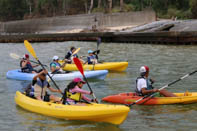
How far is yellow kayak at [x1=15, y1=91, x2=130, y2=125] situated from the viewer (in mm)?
9508

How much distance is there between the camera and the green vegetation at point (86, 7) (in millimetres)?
53250

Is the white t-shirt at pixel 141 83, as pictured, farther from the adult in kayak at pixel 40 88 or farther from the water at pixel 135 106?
the adult in kayak at pixel 40 88

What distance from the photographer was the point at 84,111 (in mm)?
9867

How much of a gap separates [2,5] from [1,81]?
67.1 m

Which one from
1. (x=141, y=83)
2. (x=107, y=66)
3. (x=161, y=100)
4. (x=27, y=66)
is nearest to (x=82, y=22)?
(x=107, y=66)

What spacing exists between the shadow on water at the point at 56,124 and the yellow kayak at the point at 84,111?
14 centimetres

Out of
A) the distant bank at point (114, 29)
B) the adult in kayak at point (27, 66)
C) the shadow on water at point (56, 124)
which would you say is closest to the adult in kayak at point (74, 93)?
the shadow on water at point (56, 124)

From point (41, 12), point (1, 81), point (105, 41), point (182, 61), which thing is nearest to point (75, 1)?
point (41, 12)

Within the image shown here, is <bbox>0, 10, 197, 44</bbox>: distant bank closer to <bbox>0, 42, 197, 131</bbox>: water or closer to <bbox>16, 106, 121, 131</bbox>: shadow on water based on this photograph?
<bbox>0, 42, 197, 131</bbox>: water

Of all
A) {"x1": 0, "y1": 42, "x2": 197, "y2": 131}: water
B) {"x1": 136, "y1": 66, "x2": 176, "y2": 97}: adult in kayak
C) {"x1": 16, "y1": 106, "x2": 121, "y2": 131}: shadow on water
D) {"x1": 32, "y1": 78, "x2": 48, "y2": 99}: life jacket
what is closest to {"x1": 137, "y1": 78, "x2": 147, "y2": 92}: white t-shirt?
{"x1": 136, "y1": 66, "x2": 176, "y2": 97}: adult in kayak

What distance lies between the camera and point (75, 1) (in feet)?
229

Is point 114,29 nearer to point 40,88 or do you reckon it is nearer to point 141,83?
point 141,83

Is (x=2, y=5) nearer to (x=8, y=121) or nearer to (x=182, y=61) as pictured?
(x=182, y=61)

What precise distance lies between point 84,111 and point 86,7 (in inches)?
2171
